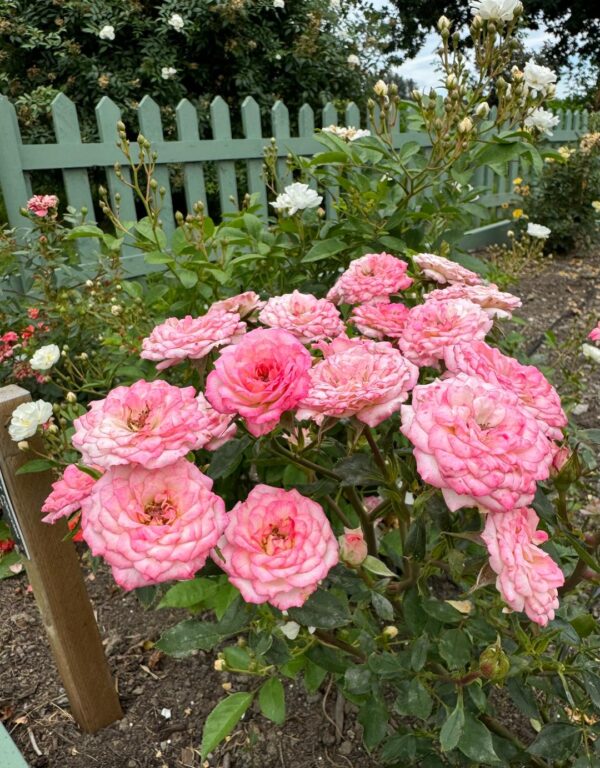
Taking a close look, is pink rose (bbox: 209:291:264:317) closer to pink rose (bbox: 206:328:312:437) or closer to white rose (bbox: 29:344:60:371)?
pink rose (bbox: 206:328:312:437)

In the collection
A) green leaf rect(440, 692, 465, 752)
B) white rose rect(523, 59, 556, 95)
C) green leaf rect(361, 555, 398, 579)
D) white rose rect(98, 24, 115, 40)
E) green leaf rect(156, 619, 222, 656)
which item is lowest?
green leaf rect(440, 692, 465, 752)

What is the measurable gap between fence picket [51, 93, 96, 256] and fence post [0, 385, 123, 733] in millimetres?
2015

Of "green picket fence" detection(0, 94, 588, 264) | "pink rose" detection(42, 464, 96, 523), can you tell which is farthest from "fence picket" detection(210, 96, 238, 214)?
"pink rose" detection(42, 464, 96, 523)

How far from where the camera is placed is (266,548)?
0.70 metres

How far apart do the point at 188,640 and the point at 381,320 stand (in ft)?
1.89

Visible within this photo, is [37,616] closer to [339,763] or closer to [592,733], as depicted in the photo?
[339,763]

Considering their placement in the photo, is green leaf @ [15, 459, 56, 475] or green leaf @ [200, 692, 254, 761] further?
green leaf @ [15, 459, 56, 475]

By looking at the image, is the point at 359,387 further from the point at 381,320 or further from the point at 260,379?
the point at 381,320

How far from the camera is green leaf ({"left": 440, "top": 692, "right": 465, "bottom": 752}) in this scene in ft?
2.67

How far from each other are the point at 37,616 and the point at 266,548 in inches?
57.4

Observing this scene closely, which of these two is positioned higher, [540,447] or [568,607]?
[540,447]

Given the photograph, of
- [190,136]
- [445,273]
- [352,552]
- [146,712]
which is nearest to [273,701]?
[352,552]

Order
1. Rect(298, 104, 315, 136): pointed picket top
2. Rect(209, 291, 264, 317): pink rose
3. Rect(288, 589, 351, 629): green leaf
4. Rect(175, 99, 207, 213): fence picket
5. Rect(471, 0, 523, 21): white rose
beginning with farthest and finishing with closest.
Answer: Rect(298, 104, 315, 136): pointed picket top < Rect(175, 99, 207, 213): fence picket < Rect(471, 0, 523, 21): white rose < Rect(209, 291, 264, 317): pink rose < Rect(288, 589, 351, 629): green leaf

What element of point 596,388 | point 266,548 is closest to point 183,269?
point 266,548
